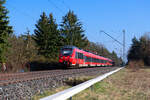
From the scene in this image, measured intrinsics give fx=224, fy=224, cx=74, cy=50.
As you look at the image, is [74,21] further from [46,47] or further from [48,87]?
[48,87]

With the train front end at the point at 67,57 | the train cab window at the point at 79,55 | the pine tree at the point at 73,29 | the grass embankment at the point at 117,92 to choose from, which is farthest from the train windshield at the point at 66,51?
the pine tree at the point at 73,29

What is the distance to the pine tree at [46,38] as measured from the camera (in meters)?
47.5

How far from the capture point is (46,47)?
156ft

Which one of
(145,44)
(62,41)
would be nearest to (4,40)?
(62,41)

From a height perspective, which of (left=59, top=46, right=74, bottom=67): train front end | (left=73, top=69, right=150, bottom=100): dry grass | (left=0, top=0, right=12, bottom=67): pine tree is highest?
(left=0, top=0, right=12, bottom=67): pine tree

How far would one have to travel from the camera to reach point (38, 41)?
48594 mm

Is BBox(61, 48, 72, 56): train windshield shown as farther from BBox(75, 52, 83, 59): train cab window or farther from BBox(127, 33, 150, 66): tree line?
BBox(127, 33, 150, 66): tree line

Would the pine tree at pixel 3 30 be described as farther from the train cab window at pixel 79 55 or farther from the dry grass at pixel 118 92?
the dry grass at pixel 118 92

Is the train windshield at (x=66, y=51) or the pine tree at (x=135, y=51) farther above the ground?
the pine tree at (x=135, y=51)

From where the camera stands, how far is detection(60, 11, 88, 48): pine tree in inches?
2195

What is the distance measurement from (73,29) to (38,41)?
39.7ft

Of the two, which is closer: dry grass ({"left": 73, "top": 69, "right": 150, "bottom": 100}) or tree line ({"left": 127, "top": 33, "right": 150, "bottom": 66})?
dry grass ({"left": 73, "top": 69, "right": 150, "bottom": 100})

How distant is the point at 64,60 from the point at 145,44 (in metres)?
43.7

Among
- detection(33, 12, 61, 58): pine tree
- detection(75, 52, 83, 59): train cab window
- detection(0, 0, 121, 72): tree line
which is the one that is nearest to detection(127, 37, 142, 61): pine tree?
detection(0, 0, 121, 72): tree line
